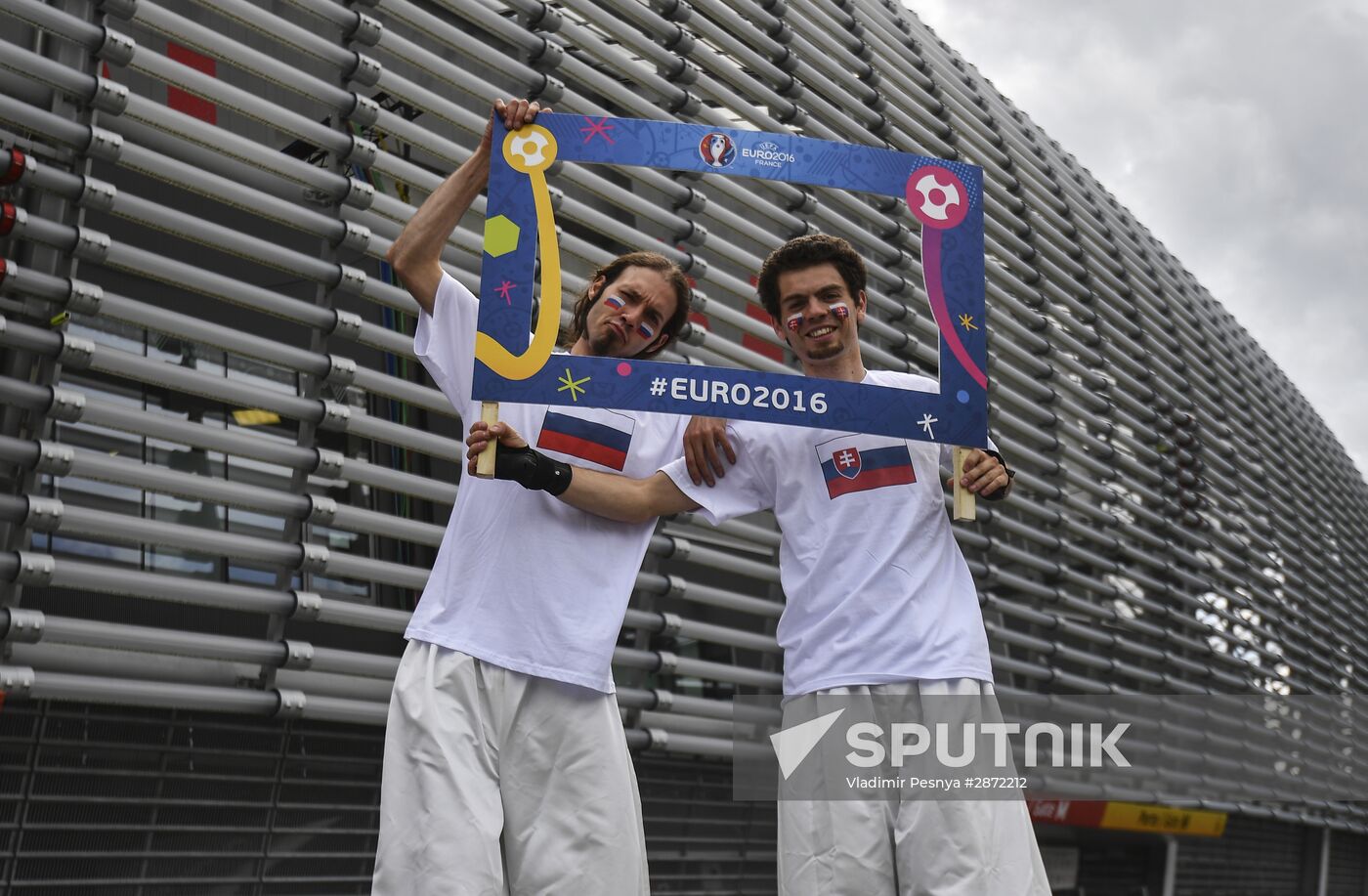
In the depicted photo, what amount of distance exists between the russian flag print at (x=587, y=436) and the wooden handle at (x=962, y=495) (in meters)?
0.73

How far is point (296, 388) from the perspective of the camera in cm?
421

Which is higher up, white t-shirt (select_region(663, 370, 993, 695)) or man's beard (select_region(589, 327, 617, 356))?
man's beard (select_region(589, 327, 617, 356))

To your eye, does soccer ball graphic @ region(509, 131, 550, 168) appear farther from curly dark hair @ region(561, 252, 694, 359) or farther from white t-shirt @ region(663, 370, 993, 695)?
white t-shirt @ region(663, 370, 993, 695)

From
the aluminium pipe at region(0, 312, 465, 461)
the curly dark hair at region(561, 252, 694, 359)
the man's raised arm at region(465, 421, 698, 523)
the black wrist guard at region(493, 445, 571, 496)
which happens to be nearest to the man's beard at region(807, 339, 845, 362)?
the curly dark hair at region(561, 252, 694, 359)

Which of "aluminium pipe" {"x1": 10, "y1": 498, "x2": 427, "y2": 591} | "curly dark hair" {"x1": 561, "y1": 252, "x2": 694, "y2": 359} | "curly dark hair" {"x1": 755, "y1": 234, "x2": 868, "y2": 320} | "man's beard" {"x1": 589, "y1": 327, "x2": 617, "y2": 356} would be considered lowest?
"aluminium pipe" {"x1": 10, "y1": 498, "x2": 427, "y2": 591}

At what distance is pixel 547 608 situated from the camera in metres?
2.73

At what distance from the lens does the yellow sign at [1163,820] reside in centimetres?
782

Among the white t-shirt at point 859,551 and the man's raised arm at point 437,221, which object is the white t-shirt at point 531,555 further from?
the white t-shirt at point 859,551

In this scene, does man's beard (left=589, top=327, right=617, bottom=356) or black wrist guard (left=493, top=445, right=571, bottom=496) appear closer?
black wrist guard (left=493, top=445, right=571, bottom=496)

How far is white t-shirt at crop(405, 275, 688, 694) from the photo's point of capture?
2.71 meters

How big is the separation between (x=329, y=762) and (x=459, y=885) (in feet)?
5.51

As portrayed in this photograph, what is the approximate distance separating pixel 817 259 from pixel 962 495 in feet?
2.06

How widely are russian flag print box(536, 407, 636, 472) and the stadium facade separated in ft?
3.97
